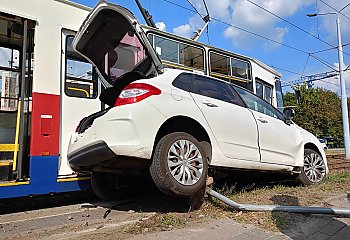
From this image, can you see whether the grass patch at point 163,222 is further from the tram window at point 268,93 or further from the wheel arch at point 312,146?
the tram window at point 268,93

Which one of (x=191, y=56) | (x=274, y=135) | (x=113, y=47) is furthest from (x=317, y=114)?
(x=113, y=47)

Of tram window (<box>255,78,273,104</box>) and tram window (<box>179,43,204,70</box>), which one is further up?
tram window (<box>179,43,204,70</box>)

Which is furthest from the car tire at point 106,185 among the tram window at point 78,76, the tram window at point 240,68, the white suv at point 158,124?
the tram window at point 240,68

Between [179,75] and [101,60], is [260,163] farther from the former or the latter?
[101,60]

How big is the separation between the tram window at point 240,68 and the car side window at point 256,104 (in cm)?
165

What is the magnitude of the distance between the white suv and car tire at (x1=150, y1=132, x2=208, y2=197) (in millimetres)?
12

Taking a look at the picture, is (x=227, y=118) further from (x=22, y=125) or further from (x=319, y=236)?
(x=22, y=125)

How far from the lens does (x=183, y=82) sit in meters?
4.59

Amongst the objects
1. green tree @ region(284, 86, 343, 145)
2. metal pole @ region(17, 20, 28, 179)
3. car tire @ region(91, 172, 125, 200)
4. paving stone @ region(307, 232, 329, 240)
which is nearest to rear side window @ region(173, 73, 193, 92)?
car tire @ region(91, 172, 125, 200)

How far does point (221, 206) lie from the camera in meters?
4.51

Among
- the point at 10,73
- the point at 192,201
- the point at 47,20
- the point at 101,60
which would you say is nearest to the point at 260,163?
the point at 192,201

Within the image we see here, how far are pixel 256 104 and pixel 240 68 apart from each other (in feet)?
7.36

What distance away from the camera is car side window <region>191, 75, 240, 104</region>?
4.79 meters

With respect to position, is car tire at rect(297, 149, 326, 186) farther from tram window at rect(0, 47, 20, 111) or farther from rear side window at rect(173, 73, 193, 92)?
tram window at rect(0, 47, 20, 111)
